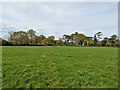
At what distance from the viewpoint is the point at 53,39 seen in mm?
60219

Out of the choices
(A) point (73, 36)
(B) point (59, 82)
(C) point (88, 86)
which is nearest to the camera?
(C) point (88, 86)

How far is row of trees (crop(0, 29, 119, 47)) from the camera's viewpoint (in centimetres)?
4144

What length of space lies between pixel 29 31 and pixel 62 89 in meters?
50.5

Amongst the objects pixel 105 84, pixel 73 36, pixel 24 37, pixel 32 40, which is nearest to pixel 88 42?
pixel 73 36

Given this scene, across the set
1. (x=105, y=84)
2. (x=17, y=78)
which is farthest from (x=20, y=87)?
(x=105, y=84)

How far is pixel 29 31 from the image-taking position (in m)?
47.1

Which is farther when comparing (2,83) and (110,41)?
(110,41)

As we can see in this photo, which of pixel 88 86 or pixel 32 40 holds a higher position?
pixel 32 40

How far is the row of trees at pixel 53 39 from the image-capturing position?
136 ft

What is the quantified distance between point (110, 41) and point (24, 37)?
65311mm

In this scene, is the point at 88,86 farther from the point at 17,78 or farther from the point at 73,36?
the point at 73,36

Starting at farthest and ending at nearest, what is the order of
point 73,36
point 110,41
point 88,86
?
point 73,36 < point 110,41 < point 88,86

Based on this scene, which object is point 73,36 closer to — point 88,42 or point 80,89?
point 88,42

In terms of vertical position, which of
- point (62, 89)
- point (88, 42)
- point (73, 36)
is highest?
point (73, 36)
